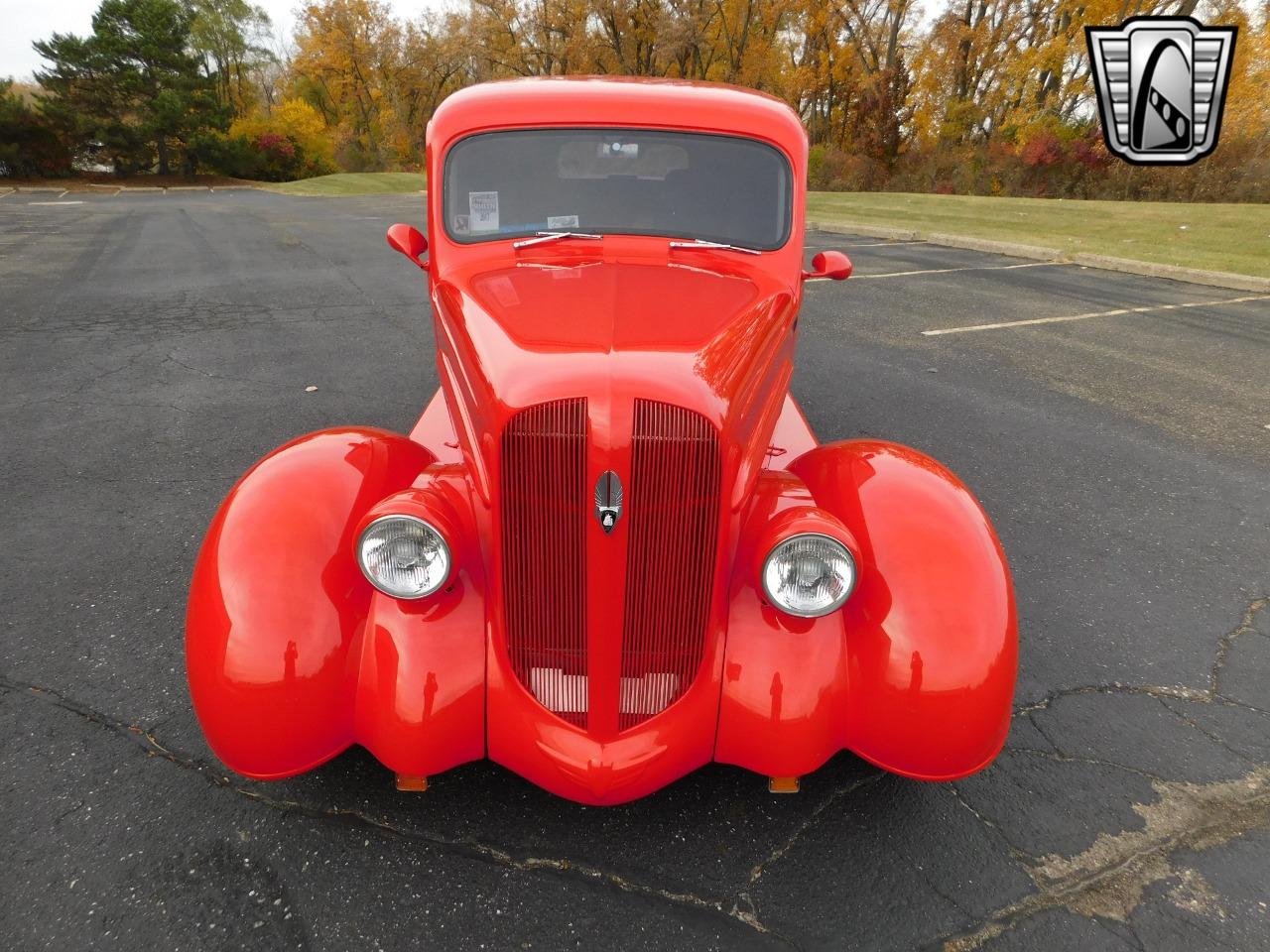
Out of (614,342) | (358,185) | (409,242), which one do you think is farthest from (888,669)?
(358,185)

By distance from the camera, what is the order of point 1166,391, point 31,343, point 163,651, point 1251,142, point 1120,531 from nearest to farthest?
1. point 163,651
2. point 1120,531
3. point 1166,391
4. point 31,343
5. point 1251,142

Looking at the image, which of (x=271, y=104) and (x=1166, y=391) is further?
(x=271, y=104)

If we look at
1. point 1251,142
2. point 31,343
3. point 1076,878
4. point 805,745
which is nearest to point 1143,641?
point 1076,878

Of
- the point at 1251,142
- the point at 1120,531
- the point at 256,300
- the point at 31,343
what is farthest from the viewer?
the point at 1251,142

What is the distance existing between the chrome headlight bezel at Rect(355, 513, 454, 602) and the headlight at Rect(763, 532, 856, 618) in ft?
2.85

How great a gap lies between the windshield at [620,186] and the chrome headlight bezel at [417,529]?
5.24 feet

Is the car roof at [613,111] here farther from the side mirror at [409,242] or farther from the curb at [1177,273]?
the curb at [1177,273]

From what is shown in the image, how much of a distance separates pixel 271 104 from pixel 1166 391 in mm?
81115

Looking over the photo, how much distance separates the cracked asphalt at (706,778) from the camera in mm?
2117

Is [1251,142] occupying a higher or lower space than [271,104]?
lower

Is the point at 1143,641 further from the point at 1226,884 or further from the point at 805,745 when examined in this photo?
the point at 805,745

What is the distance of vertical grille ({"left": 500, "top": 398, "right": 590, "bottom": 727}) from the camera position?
196 centimetres

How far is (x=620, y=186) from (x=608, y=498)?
178cm

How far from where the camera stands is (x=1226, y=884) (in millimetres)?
2213
